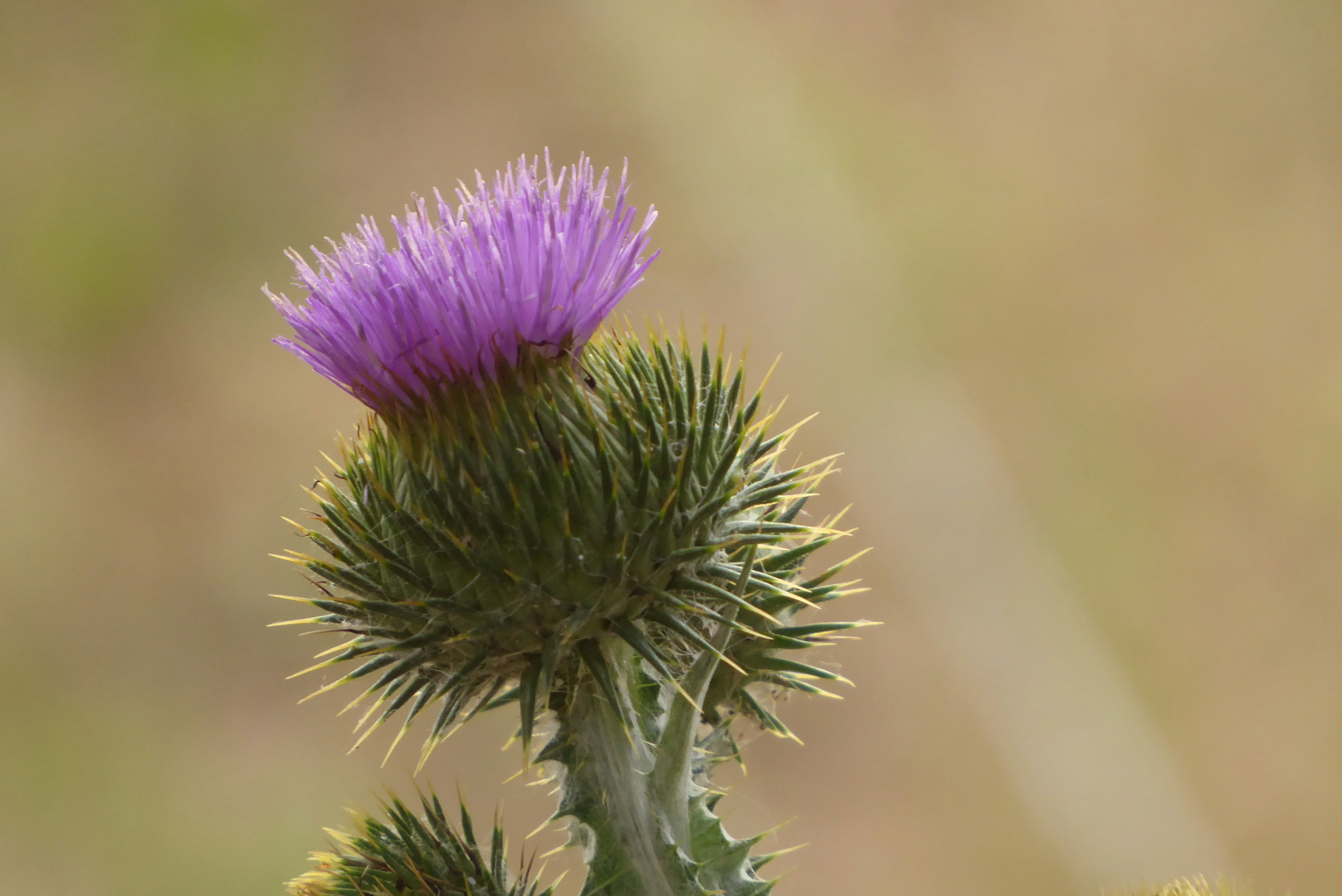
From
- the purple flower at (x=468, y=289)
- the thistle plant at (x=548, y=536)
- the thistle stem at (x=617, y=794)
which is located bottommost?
the thistle stem at (x=617, y=794)

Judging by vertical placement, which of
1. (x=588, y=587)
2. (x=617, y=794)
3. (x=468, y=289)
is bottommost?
(x=617, y=794)

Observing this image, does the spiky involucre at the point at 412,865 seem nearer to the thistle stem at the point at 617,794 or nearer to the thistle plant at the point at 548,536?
the thistle plant at the point at 548,536

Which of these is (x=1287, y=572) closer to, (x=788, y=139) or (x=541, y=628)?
(x=788, y=139)

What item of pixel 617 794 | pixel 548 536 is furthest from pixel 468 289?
pixel 617 794

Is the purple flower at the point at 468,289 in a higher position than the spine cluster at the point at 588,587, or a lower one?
higher

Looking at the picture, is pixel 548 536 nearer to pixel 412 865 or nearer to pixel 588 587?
pixel 588 587

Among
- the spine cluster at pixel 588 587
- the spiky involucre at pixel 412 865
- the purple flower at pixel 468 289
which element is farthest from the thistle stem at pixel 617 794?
the purple flower at pixel 468 289

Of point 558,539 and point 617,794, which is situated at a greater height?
point 558,539
